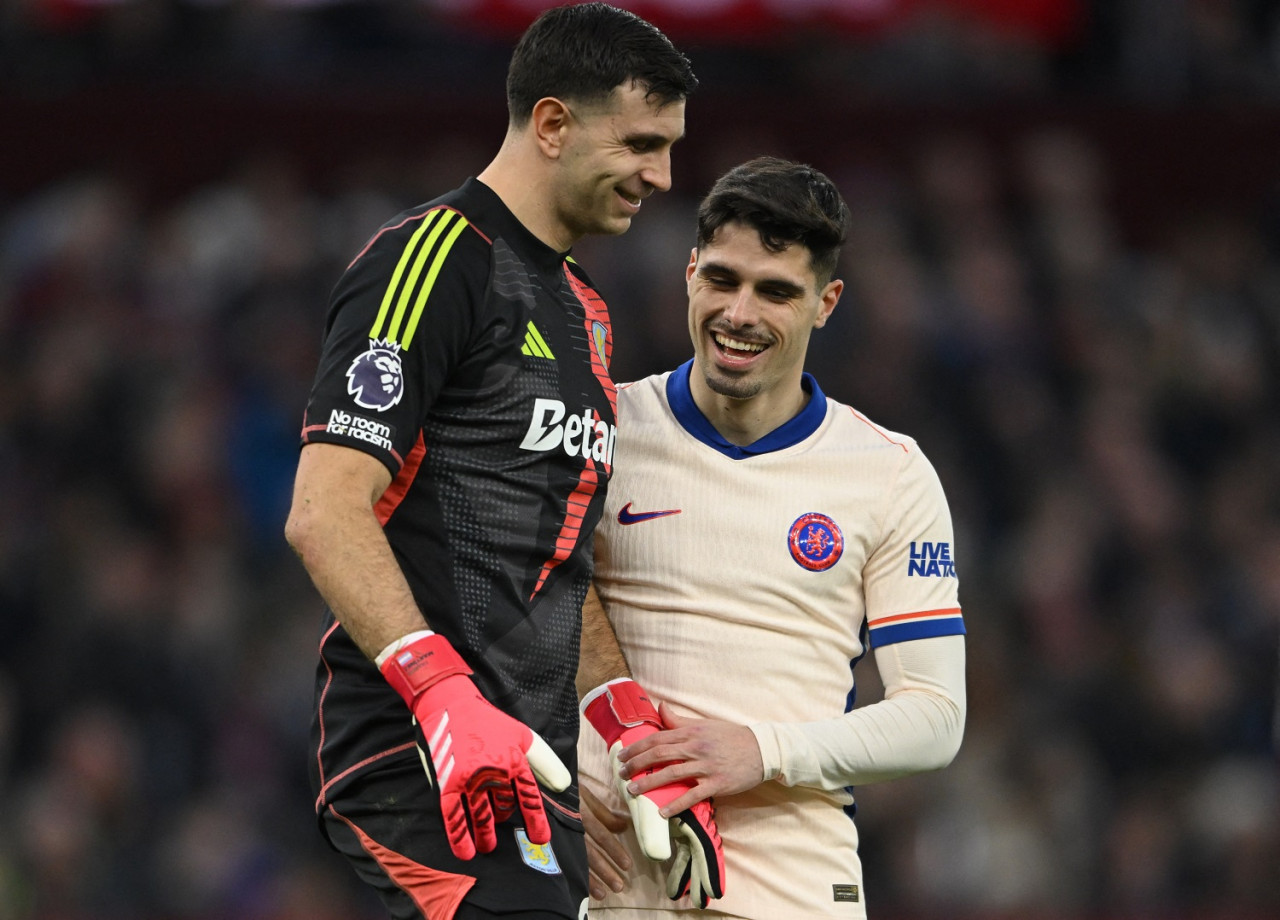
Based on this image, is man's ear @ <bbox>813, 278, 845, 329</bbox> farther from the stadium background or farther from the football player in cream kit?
the stadium background

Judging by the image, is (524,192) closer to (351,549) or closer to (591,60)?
(591,60)

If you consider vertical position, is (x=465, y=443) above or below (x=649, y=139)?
below

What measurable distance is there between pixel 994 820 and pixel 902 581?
186 inches

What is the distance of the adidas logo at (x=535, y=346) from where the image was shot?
328 centimetres

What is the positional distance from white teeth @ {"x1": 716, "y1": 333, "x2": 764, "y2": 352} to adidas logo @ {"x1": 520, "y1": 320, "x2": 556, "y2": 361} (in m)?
0.63

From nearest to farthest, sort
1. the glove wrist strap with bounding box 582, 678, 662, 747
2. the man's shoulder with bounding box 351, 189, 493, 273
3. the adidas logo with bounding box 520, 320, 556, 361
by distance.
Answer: the man's shoulder with bounding box 351, 189, 493, 273 < the adidas logo with bounding box 520, 320, 556, 361 < the glove wrist strap with bounding box 582, 678, 662, 747

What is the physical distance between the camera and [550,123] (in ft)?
11.2

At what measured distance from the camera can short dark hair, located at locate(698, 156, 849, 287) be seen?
12.6 feet

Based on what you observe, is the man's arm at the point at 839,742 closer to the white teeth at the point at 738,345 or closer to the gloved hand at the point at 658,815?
the gloved hand at the point at 658,815

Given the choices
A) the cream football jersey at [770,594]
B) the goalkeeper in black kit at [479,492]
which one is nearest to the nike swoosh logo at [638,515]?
the cream football jersey at [770,594]

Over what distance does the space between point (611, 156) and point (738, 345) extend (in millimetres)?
632

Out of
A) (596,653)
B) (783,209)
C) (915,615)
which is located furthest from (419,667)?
(783,209)

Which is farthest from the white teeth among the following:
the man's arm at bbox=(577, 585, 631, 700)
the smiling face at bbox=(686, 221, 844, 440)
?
the man's arm at bbox=(577, 585, 631, 700)

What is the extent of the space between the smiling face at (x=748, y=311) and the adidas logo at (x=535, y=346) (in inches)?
24.8
